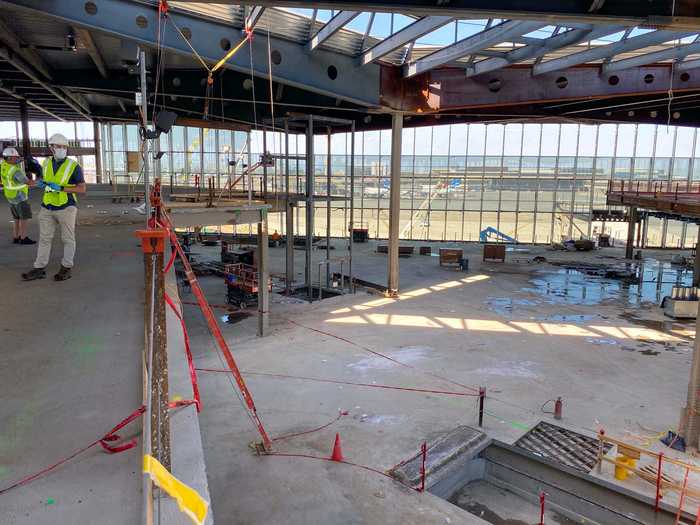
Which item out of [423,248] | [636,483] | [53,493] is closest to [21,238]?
[53,493]

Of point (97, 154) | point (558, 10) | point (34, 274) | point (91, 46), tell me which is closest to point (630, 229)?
point (558, 10)

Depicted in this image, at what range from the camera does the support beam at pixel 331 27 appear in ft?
37.4

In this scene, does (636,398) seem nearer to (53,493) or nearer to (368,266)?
(53,493)

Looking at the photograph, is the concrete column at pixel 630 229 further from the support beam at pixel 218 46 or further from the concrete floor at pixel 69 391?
the concrete floor at pixel 69 391

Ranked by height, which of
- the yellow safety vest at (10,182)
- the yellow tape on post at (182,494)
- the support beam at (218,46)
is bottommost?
the yellow tape on post at (182,494)

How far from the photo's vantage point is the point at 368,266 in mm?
26656

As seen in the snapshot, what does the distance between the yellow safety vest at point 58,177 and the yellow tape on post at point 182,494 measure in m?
6.17

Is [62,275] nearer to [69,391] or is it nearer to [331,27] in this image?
[69,391]

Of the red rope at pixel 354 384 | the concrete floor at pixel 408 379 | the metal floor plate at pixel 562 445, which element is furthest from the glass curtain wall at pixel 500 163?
the metal floor plate at pixel 562 445

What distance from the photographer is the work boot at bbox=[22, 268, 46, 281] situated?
23.5ft

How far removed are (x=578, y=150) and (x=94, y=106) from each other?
31.0 meters

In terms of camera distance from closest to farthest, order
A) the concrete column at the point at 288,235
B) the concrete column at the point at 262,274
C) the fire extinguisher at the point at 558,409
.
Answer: the fire extinguisher at the point at 558,409, the concrete column at the point at 262,274, the concrete column at the point at 288,235

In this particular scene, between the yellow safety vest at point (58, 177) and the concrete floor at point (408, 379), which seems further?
the concrete floor at point (408, 379)

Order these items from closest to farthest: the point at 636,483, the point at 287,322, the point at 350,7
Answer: the point at 350,7
the point at 636,483
the point at 287,322
